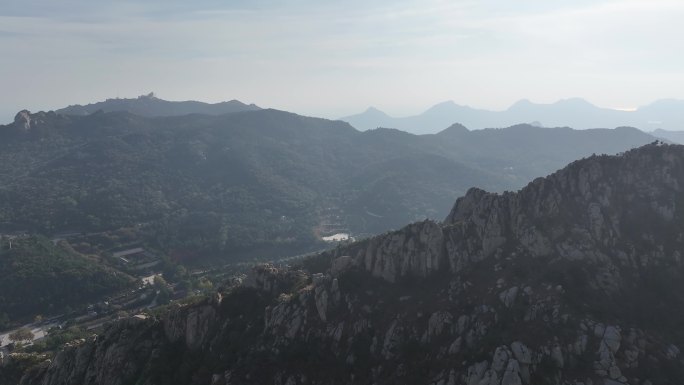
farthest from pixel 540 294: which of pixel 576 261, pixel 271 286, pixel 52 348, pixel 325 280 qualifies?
pixel 52 348

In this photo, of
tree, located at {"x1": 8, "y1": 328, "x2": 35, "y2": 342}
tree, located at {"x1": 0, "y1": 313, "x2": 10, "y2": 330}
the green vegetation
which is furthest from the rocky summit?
the green vegetation

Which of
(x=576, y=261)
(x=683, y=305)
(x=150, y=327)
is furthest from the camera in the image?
(x=150, y=327)

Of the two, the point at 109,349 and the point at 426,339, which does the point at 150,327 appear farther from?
the point at 426,339

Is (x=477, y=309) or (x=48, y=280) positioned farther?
(x=48, y=280)

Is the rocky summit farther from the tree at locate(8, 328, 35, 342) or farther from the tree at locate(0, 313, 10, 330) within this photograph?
the tree at locate(0, 313, 10, 330)

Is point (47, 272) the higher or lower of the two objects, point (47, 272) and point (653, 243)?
the lower

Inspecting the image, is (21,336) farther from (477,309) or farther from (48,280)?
(477,309)

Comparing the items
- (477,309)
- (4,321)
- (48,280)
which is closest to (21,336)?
(4,321)
